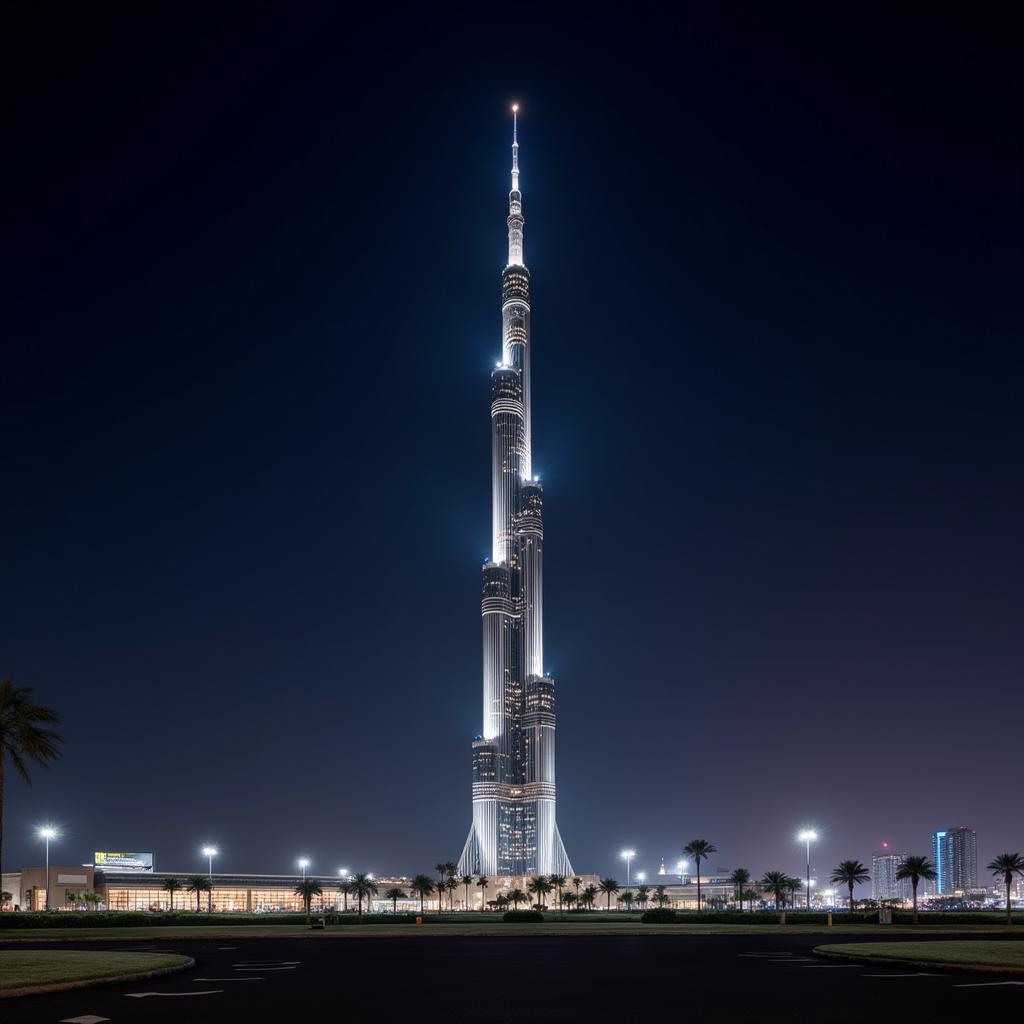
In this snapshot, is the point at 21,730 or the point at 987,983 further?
the point at 21,730

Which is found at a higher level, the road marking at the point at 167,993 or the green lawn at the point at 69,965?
the road marking at the point at 167,993

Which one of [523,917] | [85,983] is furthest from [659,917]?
[85,983]

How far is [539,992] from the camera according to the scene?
88.4 feet

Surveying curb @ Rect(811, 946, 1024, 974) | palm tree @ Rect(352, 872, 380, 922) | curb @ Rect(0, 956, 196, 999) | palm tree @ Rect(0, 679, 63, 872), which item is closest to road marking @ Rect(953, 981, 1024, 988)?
curb @ Rect(811, 946, 1024, 974)

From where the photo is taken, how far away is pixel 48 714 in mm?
64250

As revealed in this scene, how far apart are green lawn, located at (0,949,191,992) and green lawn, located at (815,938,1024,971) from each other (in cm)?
2493

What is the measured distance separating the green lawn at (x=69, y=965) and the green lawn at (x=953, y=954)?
24.9 metres

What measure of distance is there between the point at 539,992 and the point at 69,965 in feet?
51.9

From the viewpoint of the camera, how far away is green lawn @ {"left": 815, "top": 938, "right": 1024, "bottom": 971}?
33.1 meters

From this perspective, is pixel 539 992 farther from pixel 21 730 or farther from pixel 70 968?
pixel 21 730

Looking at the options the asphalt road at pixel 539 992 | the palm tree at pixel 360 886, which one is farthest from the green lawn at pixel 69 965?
the palm tree at pixel 360 886

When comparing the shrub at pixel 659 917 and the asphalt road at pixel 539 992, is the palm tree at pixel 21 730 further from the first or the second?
the shrub at pixel 659 917

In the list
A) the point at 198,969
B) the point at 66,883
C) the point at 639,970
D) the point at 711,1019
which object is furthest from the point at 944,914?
the point at 66,883

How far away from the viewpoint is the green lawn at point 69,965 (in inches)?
1103
